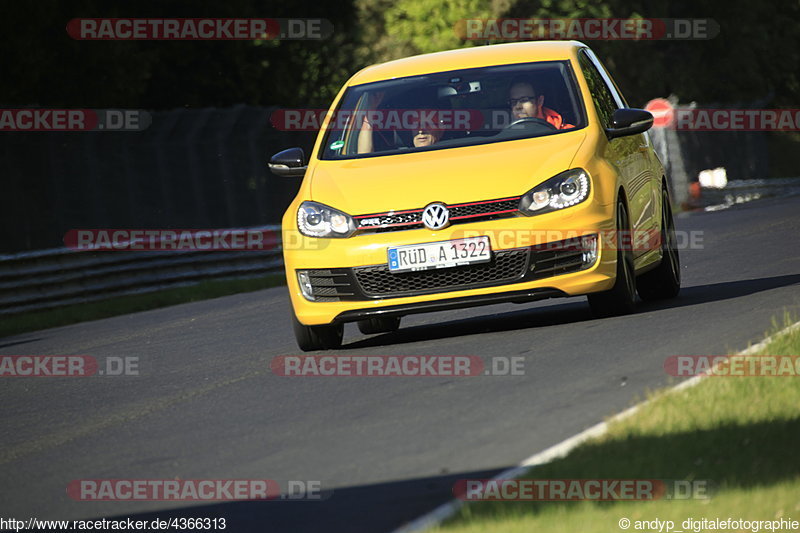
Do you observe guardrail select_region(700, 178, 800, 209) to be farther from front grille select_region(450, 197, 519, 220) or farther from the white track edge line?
the white track edge line

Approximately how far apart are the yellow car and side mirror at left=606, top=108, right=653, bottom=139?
0.01 meters

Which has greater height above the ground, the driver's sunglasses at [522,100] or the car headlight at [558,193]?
the driver's sunglasses at [522,100]

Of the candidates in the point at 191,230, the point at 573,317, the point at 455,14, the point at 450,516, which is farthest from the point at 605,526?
the point at 455,14

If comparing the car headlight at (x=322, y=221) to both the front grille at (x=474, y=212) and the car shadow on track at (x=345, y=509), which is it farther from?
the car shadow on track at (x=345, y=509)

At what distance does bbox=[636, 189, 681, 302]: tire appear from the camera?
11.4m

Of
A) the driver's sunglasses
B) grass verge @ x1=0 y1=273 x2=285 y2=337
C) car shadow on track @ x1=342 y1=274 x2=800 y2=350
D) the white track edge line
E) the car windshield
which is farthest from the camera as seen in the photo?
grass verge @ x1=0 y1=273 x2=285 y2=337

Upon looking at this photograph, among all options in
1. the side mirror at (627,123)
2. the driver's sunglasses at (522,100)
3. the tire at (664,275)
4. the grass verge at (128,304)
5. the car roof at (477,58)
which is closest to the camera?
the side mirror at (627,123)

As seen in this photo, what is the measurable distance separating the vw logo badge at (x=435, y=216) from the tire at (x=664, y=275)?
2.38m

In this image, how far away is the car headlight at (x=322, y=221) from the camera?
32.0 ft

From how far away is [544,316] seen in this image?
11312 mm

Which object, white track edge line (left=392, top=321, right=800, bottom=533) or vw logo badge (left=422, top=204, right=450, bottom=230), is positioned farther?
vw logo badge (left=422, top=204, right=450, bottom=230)

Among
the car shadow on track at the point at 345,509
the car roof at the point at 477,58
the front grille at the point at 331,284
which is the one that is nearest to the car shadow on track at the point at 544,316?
the front grille at the point at 331,284

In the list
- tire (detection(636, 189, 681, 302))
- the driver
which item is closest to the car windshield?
the driver

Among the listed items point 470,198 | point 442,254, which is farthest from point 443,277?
point 470,198
